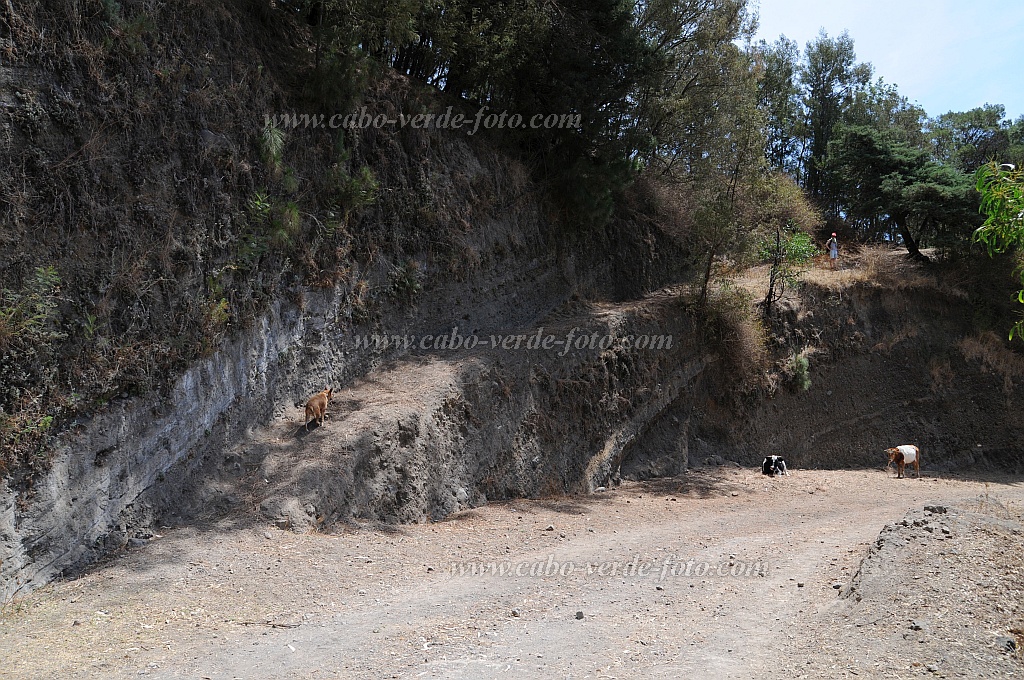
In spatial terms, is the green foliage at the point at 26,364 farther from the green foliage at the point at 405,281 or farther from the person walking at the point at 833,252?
the person walking at the point at 833,252

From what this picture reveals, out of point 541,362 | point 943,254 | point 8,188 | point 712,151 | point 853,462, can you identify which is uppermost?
point 712,151

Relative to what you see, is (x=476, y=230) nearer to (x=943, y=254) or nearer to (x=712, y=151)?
(x=712, y=151)

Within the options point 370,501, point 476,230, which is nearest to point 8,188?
point 370,501

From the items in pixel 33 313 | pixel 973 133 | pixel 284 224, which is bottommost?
pixel 33 313

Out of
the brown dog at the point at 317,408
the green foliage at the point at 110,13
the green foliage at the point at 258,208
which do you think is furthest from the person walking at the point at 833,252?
the green foliage at the point at 110,13

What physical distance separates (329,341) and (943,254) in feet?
72.4

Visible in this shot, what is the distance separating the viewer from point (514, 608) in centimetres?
761

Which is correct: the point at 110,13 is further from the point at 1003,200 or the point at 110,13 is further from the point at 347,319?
the point at 1003,200

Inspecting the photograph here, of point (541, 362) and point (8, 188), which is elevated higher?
point (8, 188)

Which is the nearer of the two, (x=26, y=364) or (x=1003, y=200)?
(x=1003, y=200)

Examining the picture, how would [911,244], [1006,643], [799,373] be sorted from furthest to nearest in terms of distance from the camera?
[911,244]
[799,373]
[1006,643]

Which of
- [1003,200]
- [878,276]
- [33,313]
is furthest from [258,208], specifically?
[878,276]

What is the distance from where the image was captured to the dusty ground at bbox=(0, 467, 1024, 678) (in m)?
6.00

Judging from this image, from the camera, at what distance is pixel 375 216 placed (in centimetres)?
1395
